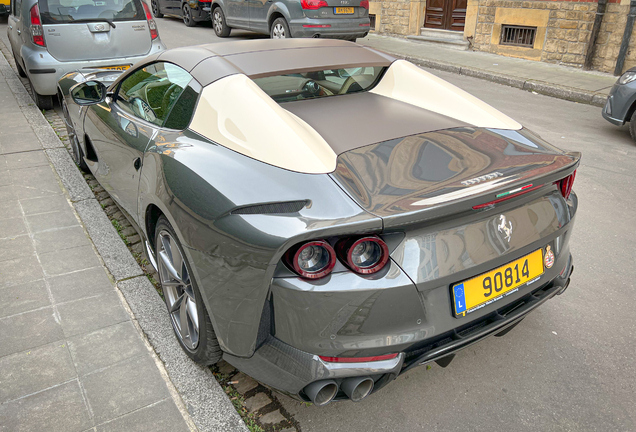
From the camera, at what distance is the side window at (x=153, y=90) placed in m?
2.86

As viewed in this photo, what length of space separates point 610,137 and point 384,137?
17.1ft

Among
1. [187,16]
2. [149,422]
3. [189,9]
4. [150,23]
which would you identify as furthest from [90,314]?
[187,16]

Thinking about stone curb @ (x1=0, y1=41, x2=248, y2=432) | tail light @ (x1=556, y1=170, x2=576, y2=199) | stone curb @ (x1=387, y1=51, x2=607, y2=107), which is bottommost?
stone curb @ (x1=387, y1=51, x2=607, y2=107)

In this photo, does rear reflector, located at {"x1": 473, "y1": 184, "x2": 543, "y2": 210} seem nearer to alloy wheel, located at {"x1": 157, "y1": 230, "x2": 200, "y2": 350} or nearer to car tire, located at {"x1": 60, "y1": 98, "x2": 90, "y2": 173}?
alloy wheel, located at {"x1": 157, "y1": 230, "x2": 200, "y2": 350}

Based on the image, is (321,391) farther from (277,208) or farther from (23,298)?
(23,298)

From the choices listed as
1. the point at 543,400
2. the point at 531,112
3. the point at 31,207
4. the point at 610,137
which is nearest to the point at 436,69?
the point at 531,112

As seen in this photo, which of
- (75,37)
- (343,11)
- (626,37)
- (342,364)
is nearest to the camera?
(342,364)

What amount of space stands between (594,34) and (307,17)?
5.64 metres

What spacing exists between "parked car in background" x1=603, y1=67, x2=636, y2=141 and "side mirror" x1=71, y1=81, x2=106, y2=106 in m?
5.66

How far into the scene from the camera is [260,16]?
11914 mm

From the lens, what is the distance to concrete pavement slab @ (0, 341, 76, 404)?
2.45 meters

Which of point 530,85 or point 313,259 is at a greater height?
point 313,259

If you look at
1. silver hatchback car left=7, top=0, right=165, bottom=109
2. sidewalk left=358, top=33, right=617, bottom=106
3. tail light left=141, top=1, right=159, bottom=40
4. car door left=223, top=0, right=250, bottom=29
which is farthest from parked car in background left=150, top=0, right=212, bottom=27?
silver hatchback car left=7, top=0, right=165, bottom=109

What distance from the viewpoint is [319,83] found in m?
3.04
